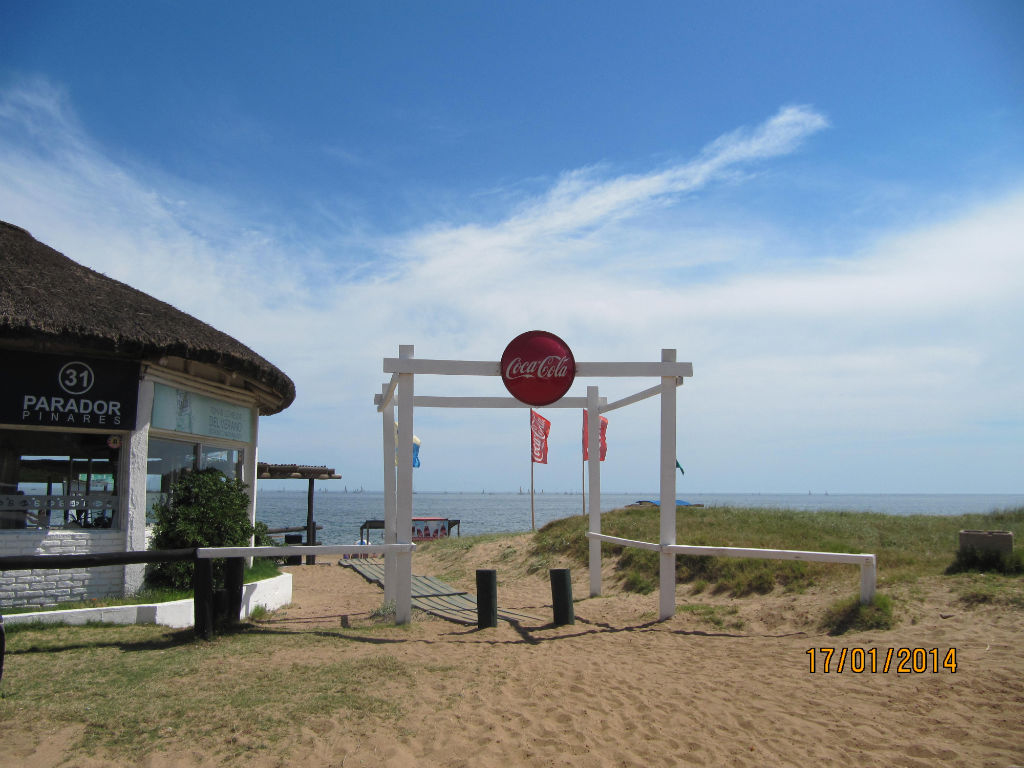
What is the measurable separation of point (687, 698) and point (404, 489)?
4319 mm

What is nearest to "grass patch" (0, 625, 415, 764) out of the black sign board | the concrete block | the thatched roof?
the black sign board

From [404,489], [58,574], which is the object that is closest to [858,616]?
[404,489]

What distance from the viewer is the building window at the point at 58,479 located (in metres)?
8.76

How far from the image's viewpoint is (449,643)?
7875mm

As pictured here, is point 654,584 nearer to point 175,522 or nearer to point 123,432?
point 175,522

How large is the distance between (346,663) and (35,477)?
5121 mm

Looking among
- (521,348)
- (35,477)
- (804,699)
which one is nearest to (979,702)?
(804,699)

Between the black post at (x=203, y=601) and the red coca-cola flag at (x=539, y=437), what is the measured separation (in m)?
12.7

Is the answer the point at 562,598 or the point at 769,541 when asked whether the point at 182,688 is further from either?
the point at 769,541

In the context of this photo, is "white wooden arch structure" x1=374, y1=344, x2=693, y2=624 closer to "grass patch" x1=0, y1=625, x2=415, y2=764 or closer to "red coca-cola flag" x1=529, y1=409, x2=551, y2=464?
"grass patch" x1=0, y1=625, x2=415, y2=764

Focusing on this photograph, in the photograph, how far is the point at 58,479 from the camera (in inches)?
358

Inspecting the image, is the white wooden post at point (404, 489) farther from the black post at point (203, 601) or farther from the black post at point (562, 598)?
the black post at point (203, 601)
